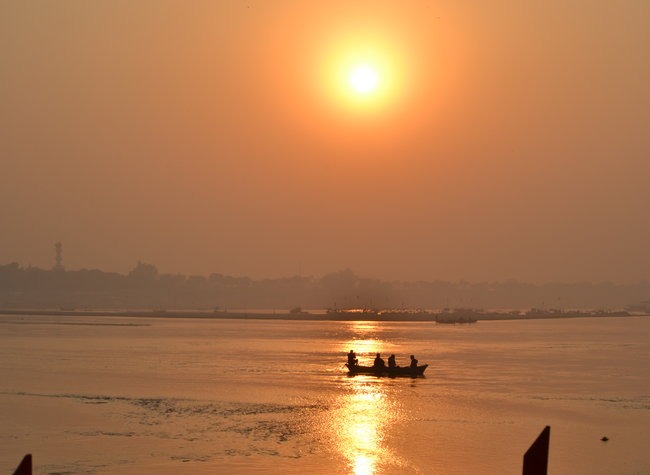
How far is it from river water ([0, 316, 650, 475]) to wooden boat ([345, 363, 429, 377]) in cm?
85

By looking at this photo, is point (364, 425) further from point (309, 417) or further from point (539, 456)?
point (539, 456)

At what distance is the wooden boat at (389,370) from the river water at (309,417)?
0.85m

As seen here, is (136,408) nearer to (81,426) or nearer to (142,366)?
(81,426)

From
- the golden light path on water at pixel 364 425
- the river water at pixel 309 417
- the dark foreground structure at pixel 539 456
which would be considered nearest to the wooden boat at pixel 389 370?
the river water at pixel 309 417

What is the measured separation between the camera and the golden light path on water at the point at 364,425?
26516mm

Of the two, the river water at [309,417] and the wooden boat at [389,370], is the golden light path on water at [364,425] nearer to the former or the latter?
the river water at [309,417]

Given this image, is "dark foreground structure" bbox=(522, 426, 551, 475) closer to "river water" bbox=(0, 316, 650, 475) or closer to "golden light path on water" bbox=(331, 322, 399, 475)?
"river water" bbox=(0, 316, 650, 475)

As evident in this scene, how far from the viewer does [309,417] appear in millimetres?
35219

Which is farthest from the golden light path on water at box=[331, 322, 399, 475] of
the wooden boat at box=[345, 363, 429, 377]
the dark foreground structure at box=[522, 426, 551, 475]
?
the dark foreground structure at box=[522, 426, 551, 475]

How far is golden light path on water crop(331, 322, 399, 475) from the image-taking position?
87.0ft

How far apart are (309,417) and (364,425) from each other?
2633mm

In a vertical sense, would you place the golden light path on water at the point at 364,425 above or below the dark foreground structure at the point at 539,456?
below

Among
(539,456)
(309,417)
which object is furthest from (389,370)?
(539,456)

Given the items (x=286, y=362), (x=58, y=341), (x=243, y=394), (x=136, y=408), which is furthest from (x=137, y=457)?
(x=58, y=341)
